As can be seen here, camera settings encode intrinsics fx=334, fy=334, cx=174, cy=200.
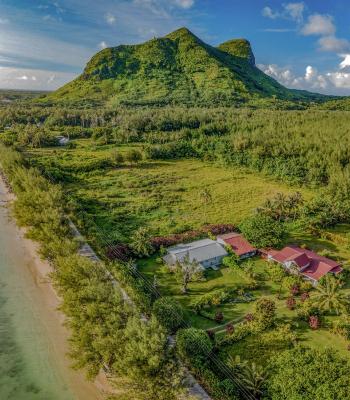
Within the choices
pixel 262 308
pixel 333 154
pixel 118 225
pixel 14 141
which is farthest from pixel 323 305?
pixel 14 141

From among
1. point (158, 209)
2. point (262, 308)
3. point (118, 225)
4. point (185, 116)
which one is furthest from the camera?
point (185, 116)

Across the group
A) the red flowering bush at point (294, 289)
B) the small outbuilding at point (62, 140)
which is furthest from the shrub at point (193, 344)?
the small outbuilding at point (62, 140)

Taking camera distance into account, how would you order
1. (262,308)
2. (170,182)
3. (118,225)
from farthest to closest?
(170,182), (118,225), (262,308)

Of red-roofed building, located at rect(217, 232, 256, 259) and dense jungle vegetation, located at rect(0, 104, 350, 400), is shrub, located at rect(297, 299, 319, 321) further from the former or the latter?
red-roofed building, located at rect(217, 232, 256, 259)

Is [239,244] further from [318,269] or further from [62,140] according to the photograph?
[62,140]

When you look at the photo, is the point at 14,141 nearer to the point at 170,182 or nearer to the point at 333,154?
the point at 170,182

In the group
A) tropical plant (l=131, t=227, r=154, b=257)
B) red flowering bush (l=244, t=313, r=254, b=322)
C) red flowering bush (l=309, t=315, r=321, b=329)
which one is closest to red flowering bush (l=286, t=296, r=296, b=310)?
red flowering bush (l=309, t=315, r=321, b=329)

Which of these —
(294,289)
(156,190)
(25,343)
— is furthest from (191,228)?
(25,343)
